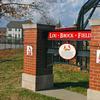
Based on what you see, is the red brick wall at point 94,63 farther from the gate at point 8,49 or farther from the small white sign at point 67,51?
the gate at point 8,49

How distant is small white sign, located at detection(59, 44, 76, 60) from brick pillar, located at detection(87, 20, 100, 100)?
1.58m

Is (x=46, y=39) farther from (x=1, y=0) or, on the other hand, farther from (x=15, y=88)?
(x=1, y=0)

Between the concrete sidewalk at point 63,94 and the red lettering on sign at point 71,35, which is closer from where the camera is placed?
the red lettering on sign at point 71,35

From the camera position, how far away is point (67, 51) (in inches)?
527

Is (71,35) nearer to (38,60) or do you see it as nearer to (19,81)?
(38,60)

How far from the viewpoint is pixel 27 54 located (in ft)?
49.5

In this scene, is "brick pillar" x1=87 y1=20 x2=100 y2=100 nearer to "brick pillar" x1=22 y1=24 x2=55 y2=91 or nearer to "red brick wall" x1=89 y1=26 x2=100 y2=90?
"red brick wall" x1=89 y1=26 x2=100 y2=90

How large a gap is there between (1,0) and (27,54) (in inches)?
540

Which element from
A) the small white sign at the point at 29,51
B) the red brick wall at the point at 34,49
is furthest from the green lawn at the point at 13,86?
the small white sign at the point at 29,51

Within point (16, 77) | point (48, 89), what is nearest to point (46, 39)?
point (48, 89)

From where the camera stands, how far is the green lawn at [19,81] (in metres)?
13.3

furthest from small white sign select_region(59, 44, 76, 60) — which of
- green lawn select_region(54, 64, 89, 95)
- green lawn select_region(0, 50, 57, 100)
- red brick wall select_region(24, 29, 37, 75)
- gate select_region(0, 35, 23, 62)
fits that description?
gate select_region(0, 35, 23, 62)

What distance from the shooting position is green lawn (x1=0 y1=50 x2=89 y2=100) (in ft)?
43.5

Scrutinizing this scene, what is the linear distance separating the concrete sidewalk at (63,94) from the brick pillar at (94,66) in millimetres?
1324
